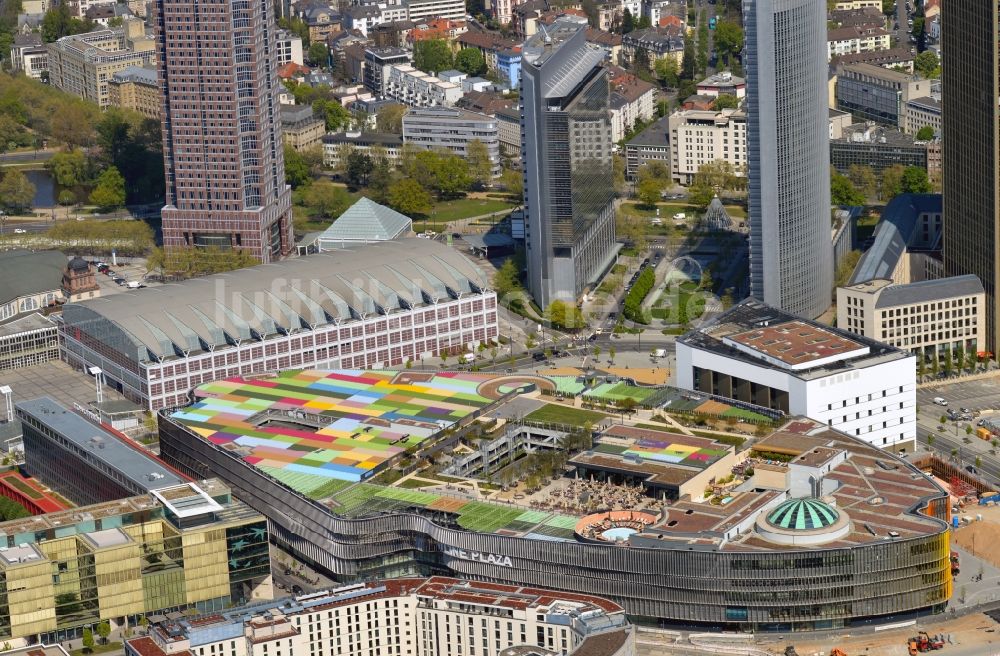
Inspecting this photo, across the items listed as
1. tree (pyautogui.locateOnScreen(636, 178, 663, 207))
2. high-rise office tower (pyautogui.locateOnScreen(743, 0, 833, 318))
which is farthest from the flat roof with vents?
tree (pyautogui.locateOnScreen(636, 178, 663, 207))

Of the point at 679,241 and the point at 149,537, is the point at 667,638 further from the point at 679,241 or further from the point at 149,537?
the point at 679,241

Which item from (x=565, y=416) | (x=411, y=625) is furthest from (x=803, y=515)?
(x=565, y=416)

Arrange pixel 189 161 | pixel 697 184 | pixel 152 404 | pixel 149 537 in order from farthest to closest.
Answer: pixel 697 184 → pixel 189 161 → pixel 152 404 → pixel 149 537

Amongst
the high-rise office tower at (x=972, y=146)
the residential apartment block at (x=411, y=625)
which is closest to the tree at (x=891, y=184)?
the high-rise office tower at (x=972, y=146)

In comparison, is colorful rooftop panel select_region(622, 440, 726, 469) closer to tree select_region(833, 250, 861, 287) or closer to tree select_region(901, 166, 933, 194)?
tree select_region(833, 250, 861, 287)

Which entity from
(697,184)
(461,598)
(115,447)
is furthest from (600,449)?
(697,184)

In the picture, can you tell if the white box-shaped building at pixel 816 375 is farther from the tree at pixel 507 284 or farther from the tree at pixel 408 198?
the tree at pixel 408 198

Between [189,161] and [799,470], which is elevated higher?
[189,161]

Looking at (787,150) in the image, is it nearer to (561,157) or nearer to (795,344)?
(561,157)
